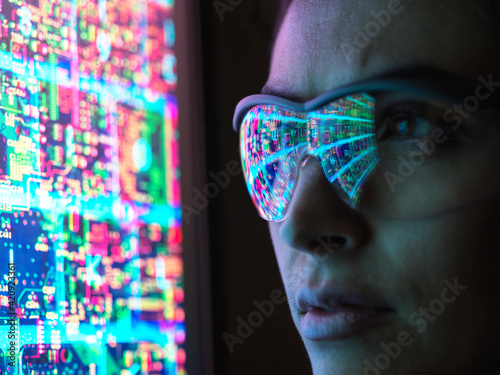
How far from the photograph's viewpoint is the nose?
736 mm

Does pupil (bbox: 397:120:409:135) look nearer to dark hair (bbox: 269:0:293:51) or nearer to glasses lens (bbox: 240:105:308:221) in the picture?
glasses lens (bbox: 240:105:308:221)

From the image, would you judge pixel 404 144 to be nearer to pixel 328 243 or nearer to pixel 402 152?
pixel 402 152

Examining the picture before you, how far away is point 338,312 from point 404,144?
0.73 feet

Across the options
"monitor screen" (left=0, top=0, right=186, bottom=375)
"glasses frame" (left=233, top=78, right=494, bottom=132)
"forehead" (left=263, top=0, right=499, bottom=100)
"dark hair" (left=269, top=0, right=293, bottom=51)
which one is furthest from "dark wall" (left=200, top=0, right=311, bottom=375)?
"glasses frame" (left=233, top=78, right=494, bottom=132)

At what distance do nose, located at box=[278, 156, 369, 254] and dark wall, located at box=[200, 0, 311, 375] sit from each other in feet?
1.89

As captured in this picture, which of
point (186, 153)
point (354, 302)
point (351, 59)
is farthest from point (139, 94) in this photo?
point (354, 302)

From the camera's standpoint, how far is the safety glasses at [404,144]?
68 centimetres

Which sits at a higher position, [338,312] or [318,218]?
[318,218]

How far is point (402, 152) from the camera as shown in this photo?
2.31ft

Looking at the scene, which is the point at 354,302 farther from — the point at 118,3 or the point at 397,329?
the point at 118,3

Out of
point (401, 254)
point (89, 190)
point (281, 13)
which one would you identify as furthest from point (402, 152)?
point (89, 190)

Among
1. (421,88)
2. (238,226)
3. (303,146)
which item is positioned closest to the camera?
(421,88)

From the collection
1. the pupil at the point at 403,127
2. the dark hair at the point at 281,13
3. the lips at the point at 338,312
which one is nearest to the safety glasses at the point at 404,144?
the pupil at the point at 403,127

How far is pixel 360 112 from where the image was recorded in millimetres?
714
